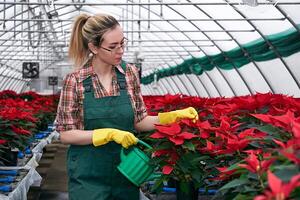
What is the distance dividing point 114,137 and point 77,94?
34cm

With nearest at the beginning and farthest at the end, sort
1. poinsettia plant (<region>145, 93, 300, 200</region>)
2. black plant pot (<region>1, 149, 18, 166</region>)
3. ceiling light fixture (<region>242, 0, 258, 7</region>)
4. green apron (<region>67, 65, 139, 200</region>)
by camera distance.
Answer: poinsettia plant (<region>145, 93, 300, 200</region>) < green apron (<region>67, 65, 139, 200</region>) < black plant pot (<region>1, 149, 18, 166</region>) < ceiling light fixture (<region>242, 0, 258, 7</region>)

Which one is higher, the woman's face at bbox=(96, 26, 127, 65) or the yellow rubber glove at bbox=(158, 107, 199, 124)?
the woman's face at bbox=(96, 26, 127, 65)

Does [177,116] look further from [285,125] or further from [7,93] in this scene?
[7,93]

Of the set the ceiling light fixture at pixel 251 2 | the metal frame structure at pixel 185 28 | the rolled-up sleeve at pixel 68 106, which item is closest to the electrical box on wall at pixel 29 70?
the metal frame structure at pixel 185 28

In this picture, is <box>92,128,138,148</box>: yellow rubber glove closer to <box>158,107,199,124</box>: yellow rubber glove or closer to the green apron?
the green apron

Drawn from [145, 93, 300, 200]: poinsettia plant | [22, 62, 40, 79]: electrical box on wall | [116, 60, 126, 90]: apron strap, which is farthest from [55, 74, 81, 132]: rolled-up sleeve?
[22, 62, 40, 79]: electrical box on wall

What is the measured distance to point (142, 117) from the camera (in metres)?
3.06

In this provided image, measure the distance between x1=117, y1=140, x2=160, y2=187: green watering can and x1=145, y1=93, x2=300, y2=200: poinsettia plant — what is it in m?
0.10

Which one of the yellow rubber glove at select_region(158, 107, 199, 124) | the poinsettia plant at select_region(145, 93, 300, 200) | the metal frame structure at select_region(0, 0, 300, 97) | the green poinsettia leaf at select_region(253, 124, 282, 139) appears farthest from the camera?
the metal frame structure at select_region(0, 0, 300, 97)

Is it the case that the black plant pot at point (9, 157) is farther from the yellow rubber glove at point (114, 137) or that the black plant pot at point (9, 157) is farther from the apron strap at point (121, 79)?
the yellow rubber glove at point (114, 137)

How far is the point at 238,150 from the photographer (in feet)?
7.73

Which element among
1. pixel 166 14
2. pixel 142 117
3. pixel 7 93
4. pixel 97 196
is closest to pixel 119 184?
pixel 97 196

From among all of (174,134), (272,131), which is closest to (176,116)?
(174,134)

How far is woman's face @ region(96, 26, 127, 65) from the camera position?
281 centimetres
